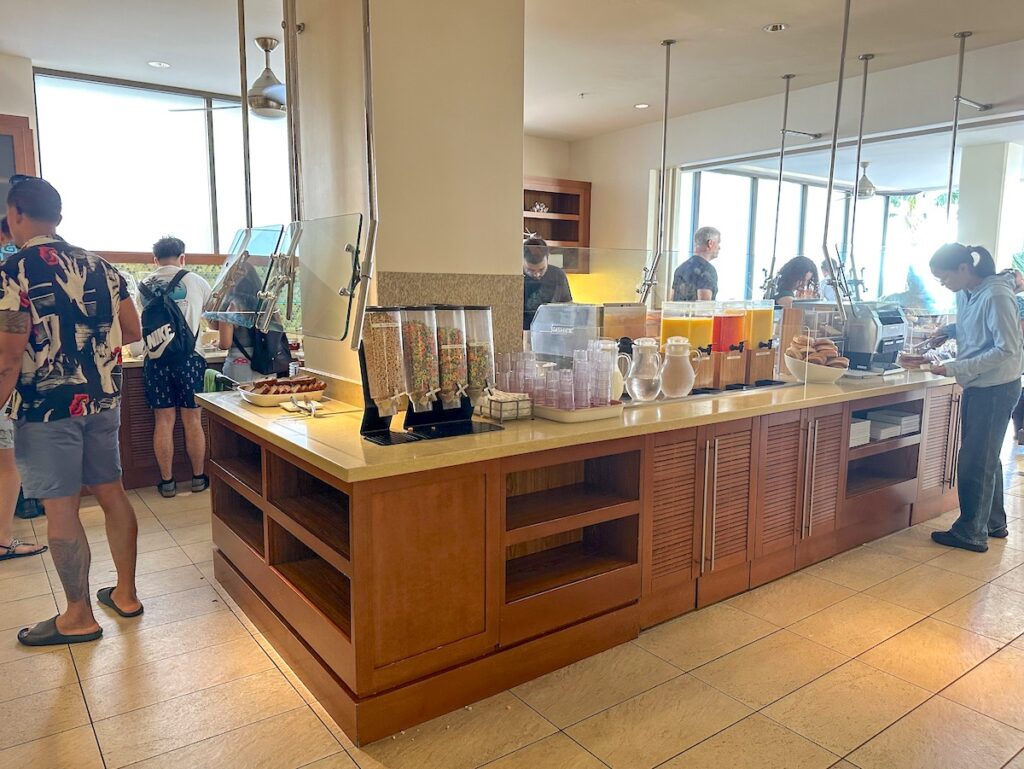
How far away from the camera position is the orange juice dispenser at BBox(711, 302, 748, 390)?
331cm

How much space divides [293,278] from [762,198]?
6.36 meters

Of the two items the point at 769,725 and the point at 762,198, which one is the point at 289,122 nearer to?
the point at 769,725

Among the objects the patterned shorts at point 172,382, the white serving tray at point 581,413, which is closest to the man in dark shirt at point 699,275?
the white serving tray at point 581,413

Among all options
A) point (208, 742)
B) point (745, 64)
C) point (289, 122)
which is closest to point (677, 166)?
point (745, 64)

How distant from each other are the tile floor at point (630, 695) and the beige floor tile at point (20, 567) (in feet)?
0.32

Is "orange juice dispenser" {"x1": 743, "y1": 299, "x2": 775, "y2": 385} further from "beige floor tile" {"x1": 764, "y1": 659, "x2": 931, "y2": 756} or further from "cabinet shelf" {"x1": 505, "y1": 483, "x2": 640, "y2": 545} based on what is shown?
"beige floor tile" {"x1": 764, "y1": 659, "x2": 931, "y2": 756}

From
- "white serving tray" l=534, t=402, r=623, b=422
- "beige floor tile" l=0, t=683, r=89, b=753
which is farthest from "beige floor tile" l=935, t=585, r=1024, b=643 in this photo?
"beige floor tile" l=0, t=683, r=89, b=753

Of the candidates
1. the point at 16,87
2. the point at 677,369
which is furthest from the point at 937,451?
the point at 16,87

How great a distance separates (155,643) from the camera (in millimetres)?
2656

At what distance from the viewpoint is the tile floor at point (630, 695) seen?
6.70ft

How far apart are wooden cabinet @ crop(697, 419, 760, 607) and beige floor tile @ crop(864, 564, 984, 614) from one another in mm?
648

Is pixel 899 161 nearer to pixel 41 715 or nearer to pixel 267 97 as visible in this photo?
pixel 267 97

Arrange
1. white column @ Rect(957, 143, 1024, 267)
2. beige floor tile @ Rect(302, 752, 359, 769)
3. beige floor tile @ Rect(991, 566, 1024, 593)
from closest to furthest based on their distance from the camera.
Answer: beige floor tile @ Rect(302, 752, 359, 769) → beige floor tile @ Rect(991, 566, 1024, 593) → white column @ Rect(957, 143, 1024, 267)

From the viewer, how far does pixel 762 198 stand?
7.80 metres
